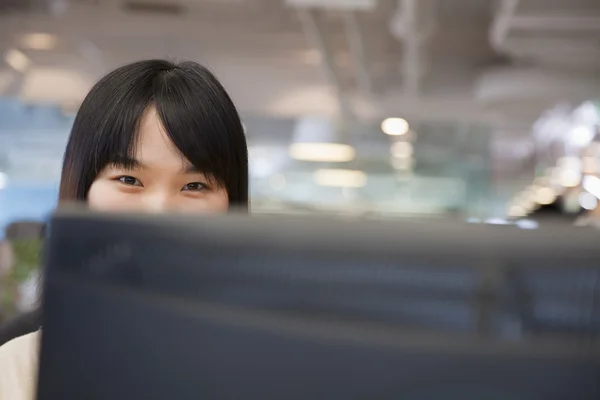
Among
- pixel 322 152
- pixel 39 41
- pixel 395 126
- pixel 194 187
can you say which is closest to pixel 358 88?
pixel 395 126

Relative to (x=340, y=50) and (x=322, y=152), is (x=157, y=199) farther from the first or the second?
(x=322, y=152)

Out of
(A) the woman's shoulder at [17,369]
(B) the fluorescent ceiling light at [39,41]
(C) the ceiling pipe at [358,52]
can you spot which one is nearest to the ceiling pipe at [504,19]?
(C) the ceiling pipe at [358,52]

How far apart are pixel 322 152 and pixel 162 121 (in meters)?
8.50

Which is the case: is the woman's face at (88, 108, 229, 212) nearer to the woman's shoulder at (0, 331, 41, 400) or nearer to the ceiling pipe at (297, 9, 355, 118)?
the woman's shoulder at (0, 331, 41, 400)

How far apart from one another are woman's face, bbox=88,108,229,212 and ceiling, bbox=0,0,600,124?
4187mm

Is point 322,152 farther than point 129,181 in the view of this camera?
Yes

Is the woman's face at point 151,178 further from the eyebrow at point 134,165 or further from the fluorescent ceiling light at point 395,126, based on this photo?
the fluorescent ceiling light at point 395,126

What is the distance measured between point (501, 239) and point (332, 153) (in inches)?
363

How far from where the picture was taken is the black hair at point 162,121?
1.23 metres

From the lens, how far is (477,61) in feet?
27.6

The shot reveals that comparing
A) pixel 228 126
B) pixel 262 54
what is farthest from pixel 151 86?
pixel 262 54

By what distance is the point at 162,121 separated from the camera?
1.22m

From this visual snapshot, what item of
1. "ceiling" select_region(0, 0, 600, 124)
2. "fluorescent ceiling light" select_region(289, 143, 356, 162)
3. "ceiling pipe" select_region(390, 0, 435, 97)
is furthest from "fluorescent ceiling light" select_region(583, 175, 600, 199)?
"fluorescent ceiling light" select_region(289, 143, 356, 162)

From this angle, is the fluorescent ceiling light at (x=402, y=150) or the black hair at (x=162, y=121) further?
the fluorescent ceiling light at (x=402, y=150)
